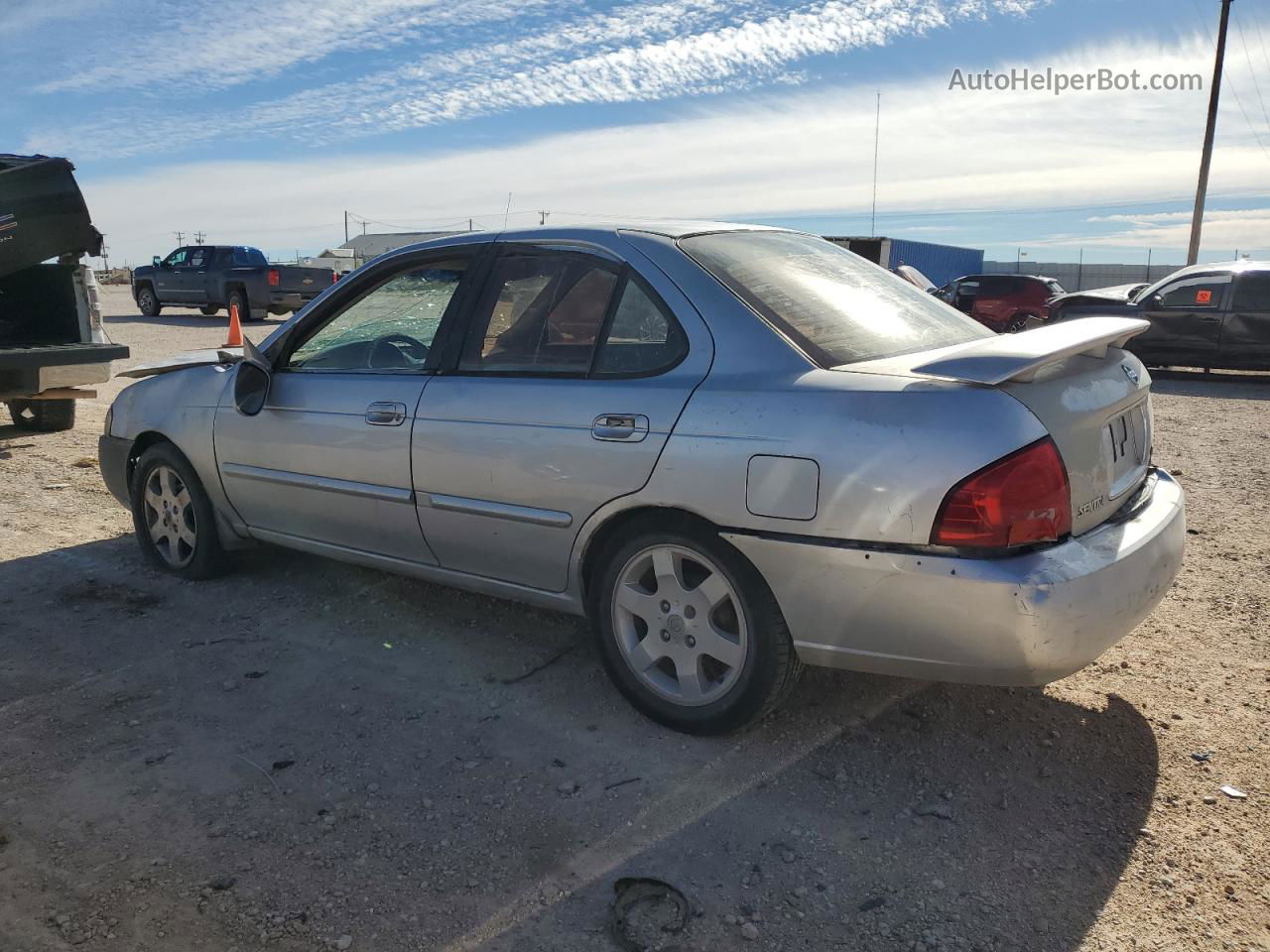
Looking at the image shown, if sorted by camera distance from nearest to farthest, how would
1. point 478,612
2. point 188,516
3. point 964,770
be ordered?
point 964,770
point 478,612
point 188,516

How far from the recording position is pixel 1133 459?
3209mm

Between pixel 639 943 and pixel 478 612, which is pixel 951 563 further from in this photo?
pixel 478 612

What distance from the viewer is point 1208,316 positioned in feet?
44.0

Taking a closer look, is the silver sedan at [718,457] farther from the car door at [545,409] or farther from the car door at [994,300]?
the car door at [994,300]

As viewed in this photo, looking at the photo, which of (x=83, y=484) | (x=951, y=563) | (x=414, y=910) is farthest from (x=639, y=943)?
(x=83, y=484)

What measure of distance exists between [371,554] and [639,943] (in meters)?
2.22

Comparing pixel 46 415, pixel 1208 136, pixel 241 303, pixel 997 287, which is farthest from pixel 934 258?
pixel 46 415

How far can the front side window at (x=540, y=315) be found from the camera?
345 cm

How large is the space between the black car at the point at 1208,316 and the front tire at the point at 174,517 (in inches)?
480

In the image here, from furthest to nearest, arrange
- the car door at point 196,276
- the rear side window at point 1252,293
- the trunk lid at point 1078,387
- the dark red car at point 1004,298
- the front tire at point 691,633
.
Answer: the car door at point 196,276
the dark red car at point 1004,298
the rear side window at point 1252,293
the front tire at point 691,633
the trunk lid at point 1078,387

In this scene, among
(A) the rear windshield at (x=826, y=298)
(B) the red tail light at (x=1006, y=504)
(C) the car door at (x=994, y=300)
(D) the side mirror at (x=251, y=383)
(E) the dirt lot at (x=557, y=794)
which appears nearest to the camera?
(E) the dirt lot at (x=557, y=794)

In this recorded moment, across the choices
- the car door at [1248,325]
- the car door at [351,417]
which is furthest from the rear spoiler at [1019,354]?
the car door at [1248,325]

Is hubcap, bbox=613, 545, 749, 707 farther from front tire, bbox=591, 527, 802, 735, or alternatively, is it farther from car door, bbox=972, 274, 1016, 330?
car door, bbox=972, 274, 1016, 330

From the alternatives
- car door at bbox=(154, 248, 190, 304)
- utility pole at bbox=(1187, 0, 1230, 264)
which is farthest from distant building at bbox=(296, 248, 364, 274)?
utility pole at bbox=(1187, 0, 1230, 264)
